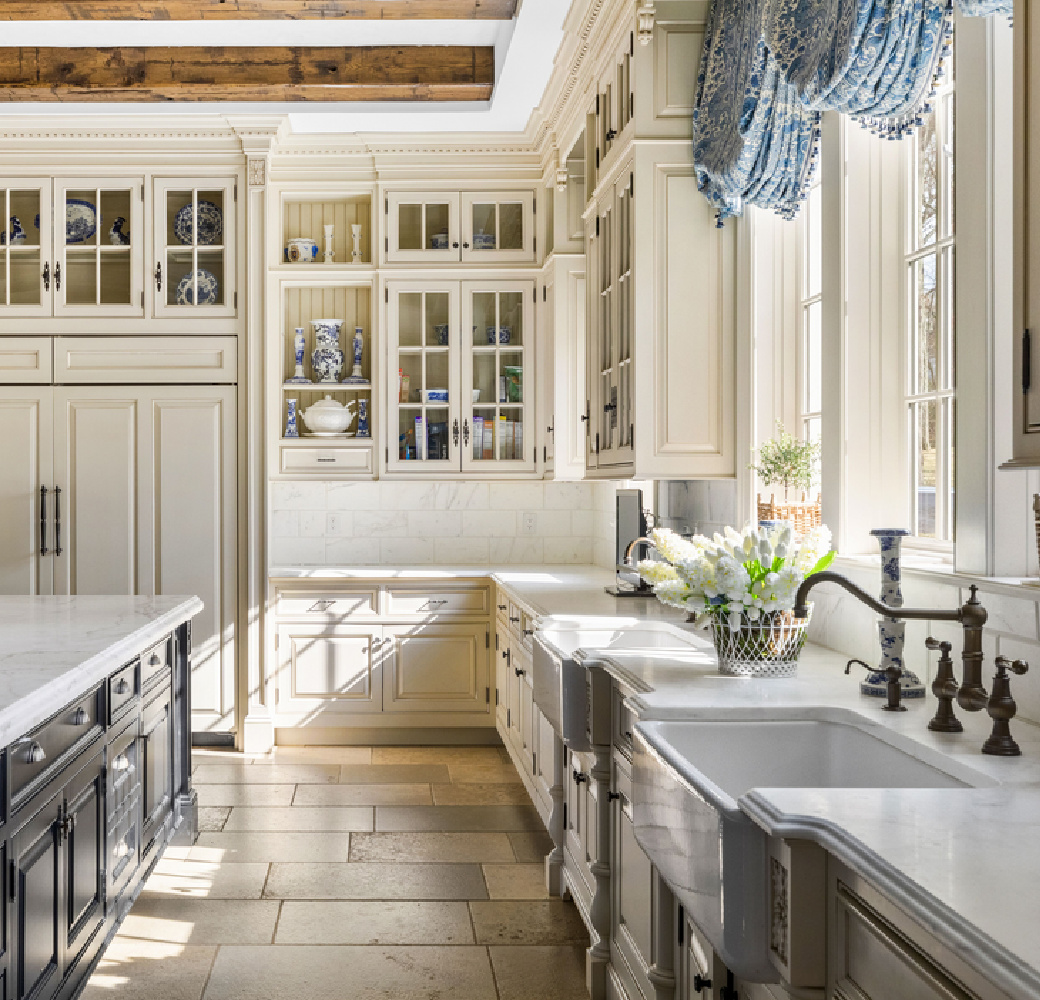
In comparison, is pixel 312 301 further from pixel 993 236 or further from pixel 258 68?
pixel 993 236

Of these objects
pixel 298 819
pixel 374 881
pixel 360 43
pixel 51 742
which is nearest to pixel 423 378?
pixel 360 43

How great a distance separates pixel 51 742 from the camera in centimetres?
229

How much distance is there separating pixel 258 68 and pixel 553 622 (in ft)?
9.92

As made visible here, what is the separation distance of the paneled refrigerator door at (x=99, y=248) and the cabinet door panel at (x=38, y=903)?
3472mm

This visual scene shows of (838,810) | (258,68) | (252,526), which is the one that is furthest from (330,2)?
(838,810)

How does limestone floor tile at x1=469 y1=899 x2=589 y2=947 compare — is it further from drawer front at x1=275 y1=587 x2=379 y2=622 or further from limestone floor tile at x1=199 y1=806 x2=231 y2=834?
drawer front at x1=275 y1=587 x2=379 y2=622

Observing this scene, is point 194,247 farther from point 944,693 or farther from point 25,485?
point 944,693

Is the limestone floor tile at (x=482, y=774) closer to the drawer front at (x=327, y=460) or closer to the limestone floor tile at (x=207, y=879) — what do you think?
the limestone floor tile at (x=207, y=879)

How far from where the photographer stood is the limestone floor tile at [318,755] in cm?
508

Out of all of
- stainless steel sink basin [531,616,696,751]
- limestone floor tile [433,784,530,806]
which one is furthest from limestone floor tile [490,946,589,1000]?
limestone floor tile [433,784,530,806]

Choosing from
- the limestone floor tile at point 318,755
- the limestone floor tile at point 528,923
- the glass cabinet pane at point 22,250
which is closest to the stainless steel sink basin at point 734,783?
the limestone floor tile at point 528,923

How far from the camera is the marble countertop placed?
6.76 ft

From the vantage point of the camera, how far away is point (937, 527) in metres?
2.60

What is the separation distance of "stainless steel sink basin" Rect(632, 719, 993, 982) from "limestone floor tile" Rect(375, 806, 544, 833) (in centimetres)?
234
